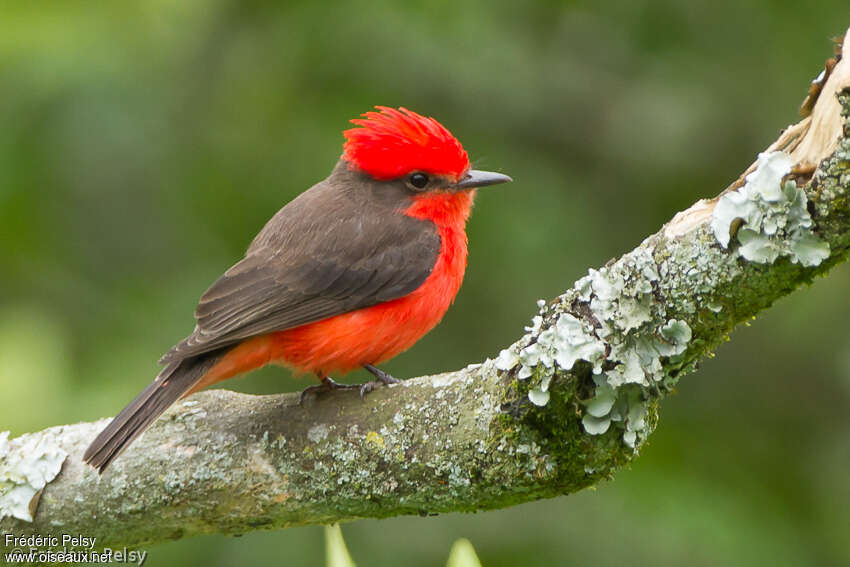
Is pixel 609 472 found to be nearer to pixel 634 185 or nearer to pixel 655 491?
pixel 655 491

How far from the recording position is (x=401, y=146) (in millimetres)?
4672

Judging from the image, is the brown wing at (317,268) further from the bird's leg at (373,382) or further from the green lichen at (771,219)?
the green lichen at (771,219)

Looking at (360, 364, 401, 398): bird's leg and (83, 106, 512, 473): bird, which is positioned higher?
(83, 106, 512, 473): bird

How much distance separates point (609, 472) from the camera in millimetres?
3230

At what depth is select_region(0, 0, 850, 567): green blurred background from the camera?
16.7 feet

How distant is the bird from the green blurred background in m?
0.91

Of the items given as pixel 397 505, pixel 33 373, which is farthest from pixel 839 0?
pixel 33 373

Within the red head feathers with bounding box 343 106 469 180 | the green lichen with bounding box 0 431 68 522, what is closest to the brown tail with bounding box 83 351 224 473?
the green lichen with bounding box 0 431 68 522

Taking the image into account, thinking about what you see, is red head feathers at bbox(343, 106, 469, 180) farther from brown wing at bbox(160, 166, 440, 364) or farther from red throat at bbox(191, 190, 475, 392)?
red throat at bbox(191, 190, 475, 392)

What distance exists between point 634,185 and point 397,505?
367 centimetres

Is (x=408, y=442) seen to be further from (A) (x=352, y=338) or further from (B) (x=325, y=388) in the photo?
(A) (x=352, y=338)

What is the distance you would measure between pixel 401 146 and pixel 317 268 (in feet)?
2.35

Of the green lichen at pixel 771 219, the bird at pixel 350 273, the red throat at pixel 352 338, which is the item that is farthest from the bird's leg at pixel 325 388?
the green lichen at pixel 771 219

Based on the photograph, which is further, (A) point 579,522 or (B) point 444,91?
(B) point 444,91
